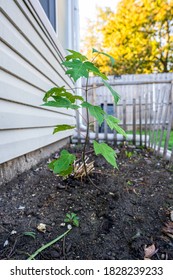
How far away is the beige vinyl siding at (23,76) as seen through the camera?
1416 mm

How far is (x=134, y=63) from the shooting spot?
35.7 feet

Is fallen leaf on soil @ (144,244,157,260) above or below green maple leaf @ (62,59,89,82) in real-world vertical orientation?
below

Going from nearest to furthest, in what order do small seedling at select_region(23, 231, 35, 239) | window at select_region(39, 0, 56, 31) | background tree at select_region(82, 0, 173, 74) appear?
1. small seedling at select_region(23, 231, 35, 239)
2. window at select_region(39, 0, 56, 31)
3. background tree at select_region(82, 0, 173, 74)

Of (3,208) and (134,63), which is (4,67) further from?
(134,63)

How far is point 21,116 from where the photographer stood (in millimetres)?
1671

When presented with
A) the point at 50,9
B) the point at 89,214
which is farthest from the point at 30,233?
the point at 50,9

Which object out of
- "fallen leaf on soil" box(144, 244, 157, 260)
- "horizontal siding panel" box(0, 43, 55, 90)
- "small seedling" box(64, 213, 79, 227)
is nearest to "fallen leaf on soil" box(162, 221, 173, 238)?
"fallen leaf on soil" box(144, 244, 157, 260)

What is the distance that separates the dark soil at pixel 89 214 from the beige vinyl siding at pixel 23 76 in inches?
11.6

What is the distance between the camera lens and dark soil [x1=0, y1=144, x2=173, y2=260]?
104 cm

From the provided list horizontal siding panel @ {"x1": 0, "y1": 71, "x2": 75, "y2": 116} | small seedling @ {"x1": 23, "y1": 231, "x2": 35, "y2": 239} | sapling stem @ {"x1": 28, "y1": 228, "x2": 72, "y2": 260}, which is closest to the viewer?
sapling stem @ {"x1": 28, "y1": 228, "x2": 72, "y2": 260}

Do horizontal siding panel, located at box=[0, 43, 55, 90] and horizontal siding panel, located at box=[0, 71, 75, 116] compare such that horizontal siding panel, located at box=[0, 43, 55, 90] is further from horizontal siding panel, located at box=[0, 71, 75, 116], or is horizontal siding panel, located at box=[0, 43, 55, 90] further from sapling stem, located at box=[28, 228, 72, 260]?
sapling stem, located at box=[28, 228, 72, 260]

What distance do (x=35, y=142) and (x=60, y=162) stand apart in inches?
30.7

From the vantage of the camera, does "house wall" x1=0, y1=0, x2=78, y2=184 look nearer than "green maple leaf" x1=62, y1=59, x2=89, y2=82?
No

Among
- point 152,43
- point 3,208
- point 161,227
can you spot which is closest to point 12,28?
point 3,208
